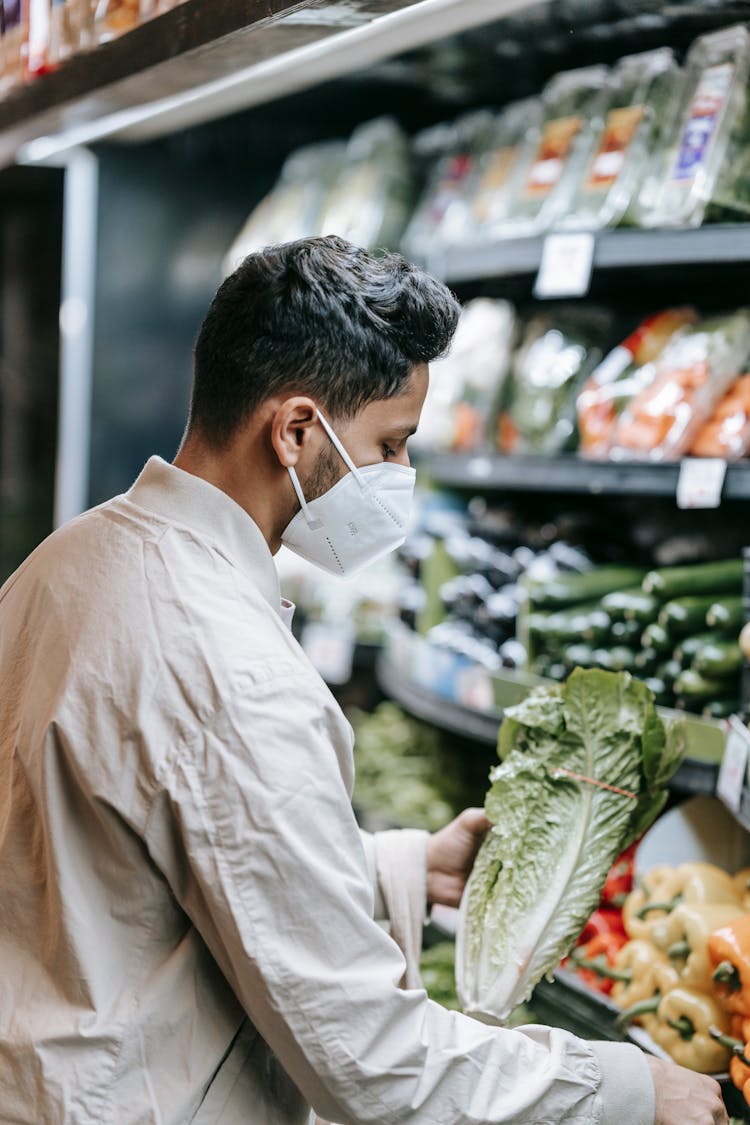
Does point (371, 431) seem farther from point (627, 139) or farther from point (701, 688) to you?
point (627, 139)

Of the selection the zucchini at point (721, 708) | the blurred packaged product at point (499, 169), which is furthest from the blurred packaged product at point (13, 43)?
the zucchini at point (721, 708)

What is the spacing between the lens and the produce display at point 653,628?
102 inches

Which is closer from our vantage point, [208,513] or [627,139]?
[208,513]

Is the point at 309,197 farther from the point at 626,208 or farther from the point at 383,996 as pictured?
the point at 383,996

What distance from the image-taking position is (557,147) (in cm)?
323

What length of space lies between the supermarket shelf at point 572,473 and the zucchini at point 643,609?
0.23m

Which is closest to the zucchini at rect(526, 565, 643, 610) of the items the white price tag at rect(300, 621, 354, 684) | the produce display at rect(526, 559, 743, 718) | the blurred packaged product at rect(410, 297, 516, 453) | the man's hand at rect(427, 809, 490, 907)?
the produce display at rect(526, 559, 743, 718)

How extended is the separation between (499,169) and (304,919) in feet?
8.33

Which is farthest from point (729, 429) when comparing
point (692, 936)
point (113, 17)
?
point (113, 17)

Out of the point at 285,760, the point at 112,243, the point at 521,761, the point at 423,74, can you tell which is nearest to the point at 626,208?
the point at 423,74

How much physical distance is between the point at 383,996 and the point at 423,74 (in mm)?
2797

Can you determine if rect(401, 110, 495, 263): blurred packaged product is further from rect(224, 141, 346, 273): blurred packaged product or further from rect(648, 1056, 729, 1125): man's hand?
rect(648, 1056, 729, 1125): man's hand

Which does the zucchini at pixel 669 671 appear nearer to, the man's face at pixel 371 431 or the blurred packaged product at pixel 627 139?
the blurred packaged product at pixel 627 139

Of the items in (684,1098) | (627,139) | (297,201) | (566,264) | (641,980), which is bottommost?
(641,980)
